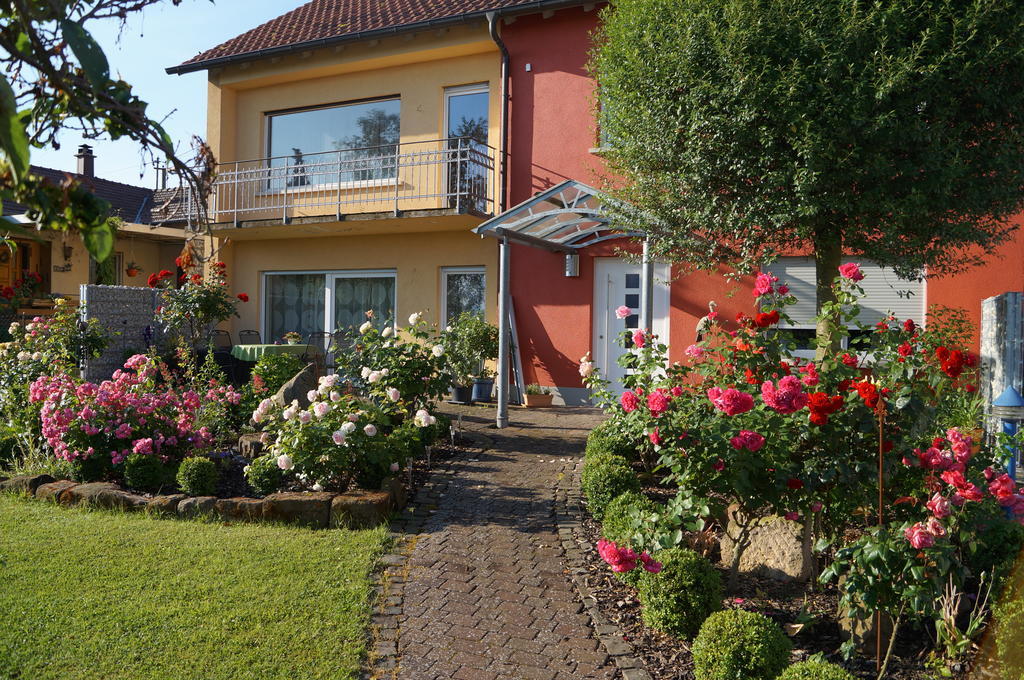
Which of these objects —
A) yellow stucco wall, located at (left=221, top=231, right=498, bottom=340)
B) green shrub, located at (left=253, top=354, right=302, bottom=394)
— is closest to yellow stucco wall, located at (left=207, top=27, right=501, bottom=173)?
yellow stucco wall, located at (left=221, top=231, right=498, bottom=340)

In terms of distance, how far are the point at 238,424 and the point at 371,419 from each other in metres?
2.84

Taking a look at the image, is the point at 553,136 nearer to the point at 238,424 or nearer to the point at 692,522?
the point at 238,424

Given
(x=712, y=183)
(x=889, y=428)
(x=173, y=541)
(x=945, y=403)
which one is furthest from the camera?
(x=712, y=183)

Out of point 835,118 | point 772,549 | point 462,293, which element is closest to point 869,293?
point 835,118

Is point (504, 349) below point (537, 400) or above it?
above

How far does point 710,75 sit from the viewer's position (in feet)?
21.0

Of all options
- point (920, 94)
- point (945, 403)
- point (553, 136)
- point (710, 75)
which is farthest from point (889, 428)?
point (553, 136)

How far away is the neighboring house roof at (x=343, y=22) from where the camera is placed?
Answer: 38.2ft

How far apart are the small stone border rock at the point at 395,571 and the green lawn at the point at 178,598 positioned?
0.27ft

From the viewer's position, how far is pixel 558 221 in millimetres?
10078

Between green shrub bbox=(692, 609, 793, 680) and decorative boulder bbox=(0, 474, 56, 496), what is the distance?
5387 millimetres

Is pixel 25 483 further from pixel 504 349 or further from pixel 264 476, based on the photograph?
pixel 504 349

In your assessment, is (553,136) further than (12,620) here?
Yes

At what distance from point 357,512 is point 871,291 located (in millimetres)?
7934
